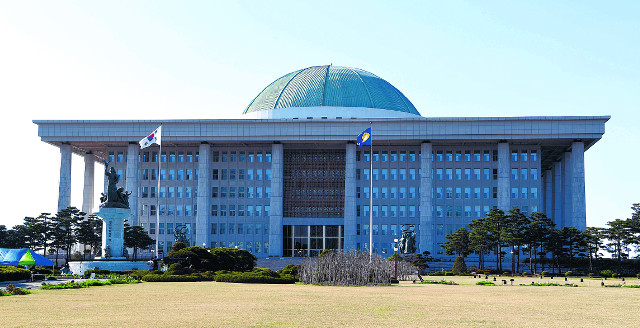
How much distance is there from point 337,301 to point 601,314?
10304 mm

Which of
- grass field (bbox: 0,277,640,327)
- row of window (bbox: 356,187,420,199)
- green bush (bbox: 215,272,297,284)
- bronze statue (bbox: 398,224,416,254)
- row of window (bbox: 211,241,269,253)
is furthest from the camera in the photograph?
row of window (bbox: 211,241,269,253)

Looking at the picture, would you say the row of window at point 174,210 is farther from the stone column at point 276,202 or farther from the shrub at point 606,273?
the shrub at point 606,273

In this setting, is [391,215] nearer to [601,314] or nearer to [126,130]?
[126,130]

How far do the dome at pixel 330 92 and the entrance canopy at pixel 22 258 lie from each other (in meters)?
60.6

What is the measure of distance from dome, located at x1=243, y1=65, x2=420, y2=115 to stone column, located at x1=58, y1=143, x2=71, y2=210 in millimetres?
30376

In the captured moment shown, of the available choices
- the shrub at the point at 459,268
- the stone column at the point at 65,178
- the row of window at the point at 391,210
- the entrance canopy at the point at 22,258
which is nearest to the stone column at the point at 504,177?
the row of window at the point at 391,210

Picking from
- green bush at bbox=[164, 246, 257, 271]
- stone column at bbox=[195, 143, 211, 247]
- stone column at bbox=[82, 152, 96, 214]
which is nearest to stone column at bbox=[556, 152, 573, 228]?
stone column at bbox=[195, 143, 211, 247]

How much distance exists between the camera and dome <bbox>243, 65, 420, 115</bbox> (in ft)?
377

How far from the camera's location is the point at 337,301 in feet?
98.8

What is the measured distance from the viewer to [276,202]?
350 feet

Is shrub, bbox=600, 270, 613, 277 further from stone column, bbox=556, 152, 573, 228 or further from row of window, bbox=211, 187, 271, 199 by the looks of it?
row of window, bbox=211, 187, 271, 199

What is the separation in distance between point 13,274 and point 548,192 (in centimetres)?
9396

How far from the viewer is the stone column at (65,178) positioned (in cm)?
10575

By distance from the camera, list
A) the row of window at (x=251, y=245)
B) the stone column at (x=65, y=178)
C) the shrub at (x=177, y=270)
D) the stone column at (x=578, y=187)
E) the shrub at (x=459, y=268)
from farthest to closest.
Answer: the row of window at (x=251, y=245), the stone column at (x=65, y=178), the stone column at (x=578, y=187), the shrub at (x=459, y=268), the shrub at (x=177, y=270)
